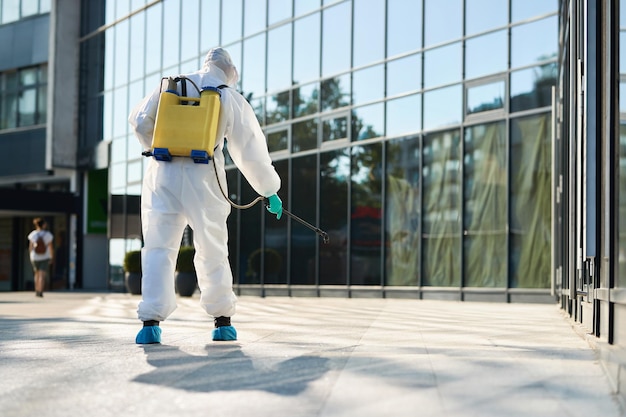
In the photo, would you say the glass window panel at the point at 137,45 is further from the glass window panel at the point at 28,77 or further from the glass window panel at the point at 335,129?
the glass window panel at the point at 335,129

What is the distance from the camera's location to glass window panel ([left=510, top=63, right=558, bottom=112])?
12828 mm

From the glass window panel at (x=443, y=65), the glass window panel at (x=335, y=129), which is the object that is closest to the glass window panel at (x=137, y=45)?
the glass window panel at (x=335, y=129)

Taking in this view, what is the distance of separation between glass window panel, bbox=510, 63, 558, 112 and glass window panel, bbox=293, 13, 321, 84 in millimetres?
5168

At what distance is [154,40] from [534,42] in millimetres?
13597

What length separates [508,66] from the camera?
13484 millimetres

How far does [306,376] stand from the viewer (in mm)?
3641

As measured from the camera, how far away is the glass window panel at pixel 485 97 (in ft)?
44.7

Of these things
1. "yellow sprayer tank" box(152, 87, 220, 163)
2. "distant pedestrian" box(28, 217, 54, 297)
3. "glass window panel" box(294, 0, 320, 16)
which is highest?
"glass window panel" box(294, 0, 320, 16)

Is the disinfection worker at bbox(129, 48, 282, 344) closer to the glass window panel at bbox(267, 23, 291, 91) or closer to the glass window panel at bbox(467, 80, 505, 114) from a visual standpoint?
the glass window panel at bbox(467, 80, 505, 114)

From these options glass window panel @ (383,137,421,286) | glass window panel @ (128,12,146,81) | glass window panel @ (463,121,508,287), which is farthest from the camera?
glass window panel @ (128,12,146,81)

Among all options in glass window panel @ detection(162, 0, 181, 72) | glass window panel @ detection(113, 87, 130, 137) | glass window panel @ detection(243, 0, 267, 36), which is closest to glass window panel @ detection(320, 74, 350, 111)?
glass window panel @ detection(243, 0, 267, 36)

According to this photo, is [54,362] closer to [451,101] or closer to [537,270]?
[537,270]

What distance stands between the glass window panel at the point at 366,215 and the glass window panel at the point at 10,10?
17530 millimetres

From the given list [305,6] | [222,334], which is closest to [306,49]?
[305,6]
